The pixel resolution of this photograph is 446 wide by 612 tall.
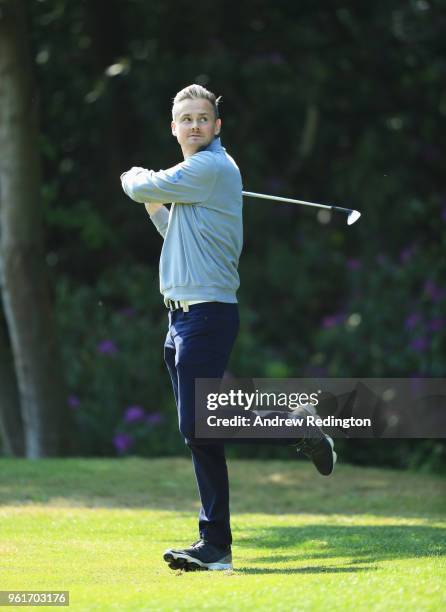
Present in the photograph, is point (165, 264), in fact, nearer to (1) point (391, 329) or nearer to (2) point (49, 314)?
(2) point (49, 314)

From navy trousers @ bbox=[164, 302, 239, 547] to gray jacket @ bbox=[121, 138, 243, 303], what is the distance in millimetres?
87

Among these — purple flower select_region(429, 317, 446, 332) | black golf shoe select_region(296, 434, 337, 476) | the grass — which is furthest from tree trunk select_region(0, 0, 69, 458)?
black golf shoe select_region(296, 434, 337, 476)

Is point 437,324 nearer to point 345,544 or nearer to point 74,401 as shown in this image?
point 74,401

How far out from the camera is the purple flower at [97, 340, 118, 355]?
12.8m

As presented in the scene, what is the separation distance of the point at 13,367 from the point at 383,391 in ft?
12.1

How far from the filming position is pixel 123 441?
484 inches

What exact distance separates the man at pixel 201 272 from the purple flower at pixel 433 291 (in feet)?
23.4

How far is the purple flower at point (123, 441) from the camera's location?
484 inches

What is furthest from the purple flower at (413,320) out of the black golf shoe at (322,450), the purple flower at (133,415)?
the black golf shoe at (322,450)

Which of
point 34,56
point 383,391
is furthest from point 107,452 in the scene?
point 34,56

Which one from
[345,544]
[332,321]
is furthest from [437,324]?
[345,544]

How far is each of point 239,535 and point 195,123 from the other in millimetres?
2363

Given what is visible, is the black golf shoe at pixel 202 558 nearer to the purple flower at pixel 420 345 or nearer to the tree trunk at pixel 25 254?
the tree trunk at pixel 25 254

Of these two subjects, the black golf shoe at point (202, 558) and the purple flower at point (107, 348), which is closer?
the black golf shoe at point (202, 558)
